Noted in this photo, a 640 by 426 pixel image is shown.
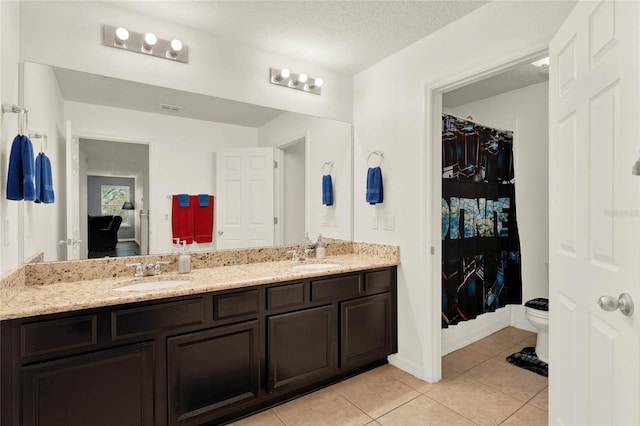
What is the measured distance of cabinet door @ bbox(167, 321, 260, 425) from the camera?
5.85 feet

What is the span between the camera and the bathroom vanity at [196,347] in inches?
57.9

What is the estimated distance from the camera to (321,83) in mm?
2916

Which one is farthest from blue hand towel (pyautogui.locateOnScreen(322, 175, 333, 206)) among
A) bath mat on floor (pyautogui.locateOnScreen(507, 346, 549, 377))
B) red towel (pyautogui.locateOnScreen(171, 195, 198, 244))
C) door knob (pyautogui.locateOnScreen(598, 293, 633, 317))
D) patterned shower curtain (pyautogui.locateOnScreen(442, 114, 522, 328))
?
door knob (pyautogui.locateOnScreen(598, 293, 633, 317))

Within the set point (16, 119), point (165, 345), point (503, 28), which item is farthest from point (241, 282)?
point (503, 28)

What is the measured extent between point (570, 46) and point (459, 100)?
2.45m

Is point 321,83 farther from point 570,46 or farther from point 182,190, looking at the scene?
point 570,46

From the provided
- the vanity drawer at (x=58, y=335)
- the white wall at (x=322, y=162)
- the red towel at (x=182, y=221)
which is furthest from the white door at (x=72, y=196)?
the white wall at (x=322, y=162)

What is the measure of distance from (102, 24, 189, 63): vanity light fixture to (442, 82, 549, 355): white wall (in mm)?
3231

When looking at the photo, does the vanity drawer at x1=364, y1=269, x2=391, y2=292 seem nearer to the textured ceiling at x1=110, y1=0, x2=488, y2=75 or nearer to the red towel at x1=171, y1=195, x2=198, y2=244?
the red towel at x1=171, y1=195, x2=198, y2=244

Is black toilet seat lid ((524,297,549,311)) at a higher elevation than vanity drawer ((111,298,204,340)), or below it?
below

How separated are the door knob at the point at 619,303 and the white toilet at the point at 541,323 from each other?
192 cm

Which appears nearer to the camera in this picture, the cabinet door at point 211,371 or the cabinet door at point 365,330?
the cabinet door at point 211,371

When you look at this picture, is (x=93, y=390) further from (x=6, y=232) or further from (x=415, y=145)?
(x=415, y=145)

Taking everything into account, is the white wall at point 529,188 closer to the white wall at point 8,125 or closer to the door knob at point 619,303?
the door knob at point 619,303
